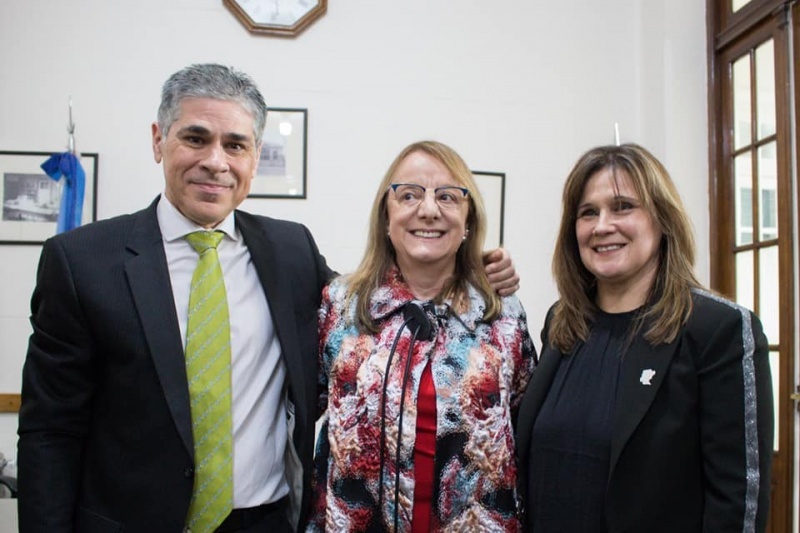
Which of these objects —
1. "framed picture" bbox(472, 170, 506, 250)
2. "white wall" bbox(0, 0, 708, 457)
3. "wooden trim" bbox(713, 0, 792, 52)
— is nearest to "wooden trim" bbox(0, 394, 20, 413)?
"white wall" bbox(0, 0, 708, 457)

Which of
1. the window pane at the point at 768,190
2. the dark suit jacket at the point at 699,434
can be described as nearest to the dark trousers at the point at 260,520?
the dark suit jacket at the point at 699,434

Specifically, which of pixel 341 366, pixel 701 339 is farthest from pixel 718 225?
pixel 341 366

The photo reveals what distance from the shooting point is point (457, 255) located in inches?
70.7

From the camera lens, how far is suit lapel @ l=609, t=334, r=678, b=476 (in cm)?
137

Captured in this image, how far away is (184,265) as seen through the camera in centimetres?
149

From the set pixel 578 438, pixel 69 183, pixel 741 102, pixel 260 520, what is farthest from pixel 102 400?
pixel 741 102

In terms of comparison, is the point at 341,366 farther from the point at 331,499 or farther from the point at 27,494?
the point at 27,494

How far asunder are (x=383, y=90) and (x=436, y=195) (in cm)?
195

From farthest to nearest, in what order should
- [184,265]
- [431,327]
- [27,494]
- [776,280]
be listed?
[776,280], [431,327], [184,265], [27,494]

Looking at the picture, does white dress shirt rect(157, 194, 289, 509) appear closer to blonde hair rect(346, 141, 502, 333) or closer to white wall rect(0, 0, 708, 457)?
blonde hair rect(346, 141, 502, 333)

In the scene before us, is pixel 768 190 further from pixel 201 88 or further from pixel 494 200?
pixel 201 88

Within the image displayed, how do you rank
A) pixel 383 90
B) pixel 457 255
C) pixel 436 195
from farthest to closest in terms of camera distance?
pixel 383 90
pixel 457 255
pixel 436 195

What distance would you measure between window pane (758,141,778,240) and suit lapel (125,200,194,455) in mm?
2651

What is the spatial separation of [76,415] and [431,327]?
0.78m
